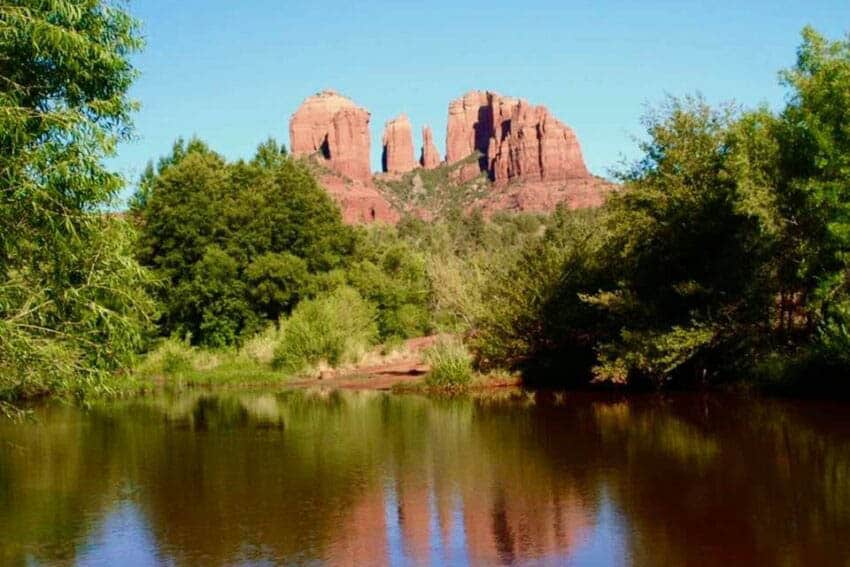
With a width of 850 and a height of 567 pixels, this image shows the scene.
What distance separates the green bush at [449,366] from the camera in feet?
100.0

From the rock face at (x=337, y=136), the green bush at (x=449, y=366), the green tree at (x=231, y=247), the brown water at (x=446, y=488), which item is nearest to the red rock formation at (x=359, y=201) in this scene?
the rock face at (x=337, y=136)

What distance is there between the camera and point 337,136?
18300 centimetres

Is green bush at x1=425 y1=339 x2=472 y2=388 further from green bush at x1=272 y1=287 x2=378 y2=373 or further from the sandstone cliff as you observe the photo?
the sandstone cliff

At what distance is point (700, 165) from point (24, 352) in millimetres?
19770

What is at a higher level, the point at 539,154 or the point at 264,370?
the point at 539,154

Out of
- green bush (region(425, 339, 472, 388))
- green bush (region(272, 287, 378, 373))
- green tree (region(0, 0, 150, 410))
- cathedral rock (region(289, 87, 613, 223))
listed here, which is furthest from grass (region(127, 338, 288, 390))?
cathedral rock (region(289, 87, 613, 223))

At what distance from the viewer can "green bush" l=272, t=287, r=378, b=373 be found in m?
37.8

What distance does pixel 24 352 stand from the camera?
10.0 m

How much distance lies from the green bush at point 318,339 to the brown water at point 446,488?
13.7 meters

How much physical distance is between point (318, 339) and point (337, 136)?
149m

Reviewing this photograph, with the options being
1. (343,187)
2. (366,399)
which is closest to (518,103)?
(343,187)

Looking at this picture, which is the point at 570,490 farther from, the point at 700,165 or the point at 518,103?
the point at 518,103

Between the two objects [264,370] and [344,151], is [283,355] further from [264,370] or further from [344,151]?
[344,151]

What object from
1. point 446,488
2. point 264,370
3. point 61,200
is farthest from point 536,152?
point 61,200
